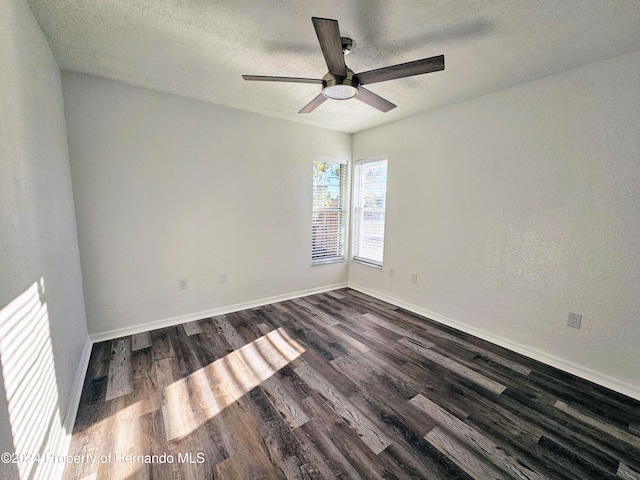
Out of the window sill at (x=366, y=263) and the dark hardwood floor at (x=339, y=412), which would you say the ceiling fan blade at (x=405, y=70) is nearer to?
the dark hardwood floor at (x=339, y=412)

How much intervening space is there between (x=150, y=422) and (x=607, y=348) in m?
3.32

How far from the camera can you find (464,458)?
58.6 inches

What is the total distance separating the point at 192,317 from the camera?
3.16 meters

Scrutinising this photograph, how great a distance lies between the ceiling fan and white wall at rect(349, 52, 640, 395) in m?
1.14

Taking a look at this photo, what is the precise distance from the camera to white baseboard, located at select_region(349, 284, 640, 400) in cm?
206

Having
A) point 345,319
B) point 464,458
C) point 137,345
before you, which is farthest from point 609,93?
point 137,345

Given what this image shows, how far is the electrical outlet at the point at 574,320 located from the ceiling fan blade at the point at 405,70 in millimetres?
2249

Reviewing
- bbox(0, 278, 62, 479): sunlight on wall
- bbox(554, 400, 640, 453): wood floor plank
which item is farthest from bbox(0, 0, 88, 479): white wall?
bbox(554, 400, 640, 453): wood floor plank

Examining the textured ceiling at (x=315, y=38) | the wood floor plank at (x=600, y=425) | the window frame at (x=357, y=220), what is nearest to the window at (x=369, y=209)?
the window frame at (x=357, y=220)

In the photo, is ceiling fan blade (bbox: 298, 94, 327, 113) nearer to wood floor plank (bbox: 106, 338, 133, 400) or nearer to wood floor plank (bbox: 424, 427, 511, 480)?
wood floor plank (bbox: 424, 427, 511, 480)

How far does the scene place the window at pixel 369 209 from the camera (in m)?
3.98

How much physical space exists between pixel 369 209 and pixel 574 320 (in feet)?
8.51

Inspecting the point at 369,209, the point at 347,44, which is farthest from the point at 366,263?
the point at 347,44

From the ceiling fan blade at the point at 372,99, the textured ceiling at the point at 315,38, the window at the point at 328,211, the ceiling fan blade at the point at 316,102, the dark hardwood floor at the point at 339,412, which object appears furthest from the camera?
the window at the point at 328,211
